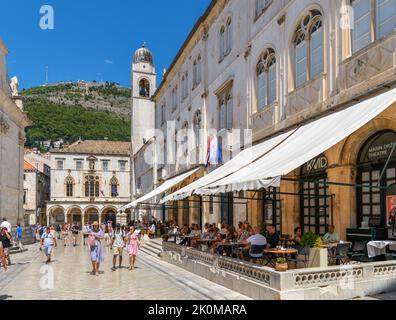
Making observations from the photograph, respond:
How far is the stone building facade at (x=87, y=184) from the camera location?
214 ft

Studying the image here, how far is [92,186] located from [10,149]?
124ft

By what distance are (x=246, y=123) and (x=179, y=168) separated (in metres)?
12.8

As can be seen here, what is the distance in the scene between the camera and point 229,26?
21047 millimetres

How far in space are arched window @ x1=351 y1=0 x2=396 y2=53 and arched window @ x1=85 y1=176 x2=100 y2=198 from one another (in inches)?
2354

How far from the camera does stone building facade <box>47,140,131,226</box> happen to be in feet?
214

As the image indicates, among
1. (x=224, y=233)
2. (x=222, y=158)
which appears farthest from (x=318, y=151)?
(x=222, y=158)

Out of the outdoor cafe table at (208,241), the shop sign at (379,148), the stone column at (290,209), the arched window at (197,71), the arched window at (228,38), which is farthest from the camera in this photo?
the arched window at (197,71)

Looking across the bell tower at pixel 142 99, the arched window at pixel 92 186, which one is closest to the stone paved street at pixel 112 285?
→ the bell tower at pixel 142 99

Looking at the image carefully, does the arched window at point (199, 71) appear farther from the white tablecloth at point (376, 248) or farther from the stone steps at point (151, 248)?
the white tablecloth at point (376, 248)

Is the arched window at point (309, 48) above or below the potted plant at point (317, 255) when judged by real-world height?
above

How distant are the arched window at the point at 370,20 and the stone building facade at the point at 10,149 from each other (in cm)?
2214

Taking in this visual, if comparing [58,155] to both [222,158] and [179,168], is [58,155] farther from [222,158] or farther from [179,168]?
[222,158]
